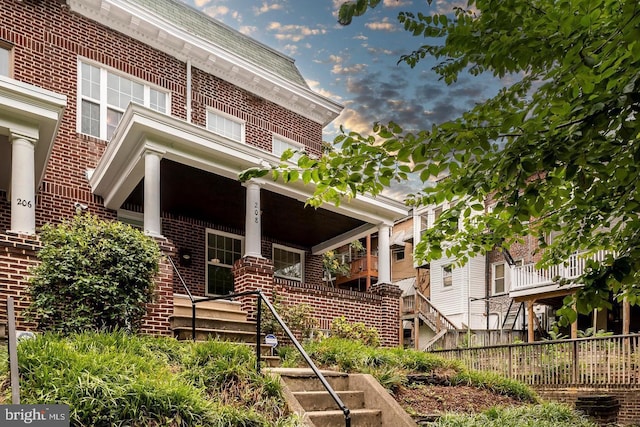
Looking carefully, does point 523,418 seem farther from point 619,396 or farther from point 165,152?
point 165,152

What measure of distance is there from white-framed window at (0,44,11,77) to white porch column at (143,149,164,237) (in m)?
3.99

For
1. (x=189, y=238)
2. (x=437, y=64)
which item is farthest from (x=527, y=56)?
(x=189, y=238)

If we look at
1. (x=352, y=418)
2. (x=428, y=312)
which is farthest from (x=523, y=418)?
(x=428, y=312)

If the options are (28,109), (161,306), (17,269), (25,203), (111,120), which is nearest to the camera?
(17,269)

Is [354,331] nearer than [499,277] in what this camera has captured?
Yes

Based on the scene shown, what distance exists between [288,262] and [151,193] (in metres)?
7.06

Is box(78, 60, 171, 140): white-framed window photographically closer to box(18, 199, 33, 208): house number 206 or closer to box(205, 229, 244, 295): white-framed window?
box(205, 229, 244, 295): white-framed window

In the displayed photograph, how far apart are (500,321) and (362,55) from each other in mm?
15728

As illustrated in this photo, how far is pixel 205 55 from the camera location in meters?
14.5

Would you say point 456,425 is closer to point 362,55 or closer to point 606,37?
point 606,37

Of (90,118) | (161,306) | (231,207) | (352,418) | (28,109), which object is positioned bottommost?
(352,418)

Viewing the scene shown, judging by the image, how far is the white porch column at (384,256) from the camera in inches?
532

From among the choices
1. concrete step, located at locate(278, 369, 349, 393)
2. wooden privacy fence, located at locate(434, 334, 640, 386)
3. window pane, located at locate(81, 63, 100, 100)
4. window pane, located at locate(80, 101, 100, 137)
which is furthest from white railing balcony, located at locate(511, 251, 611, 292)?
window pane, located at locate(81, 63, 100, 100)

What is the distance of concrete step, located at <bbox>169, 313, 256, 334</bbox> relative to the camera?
8586mm
